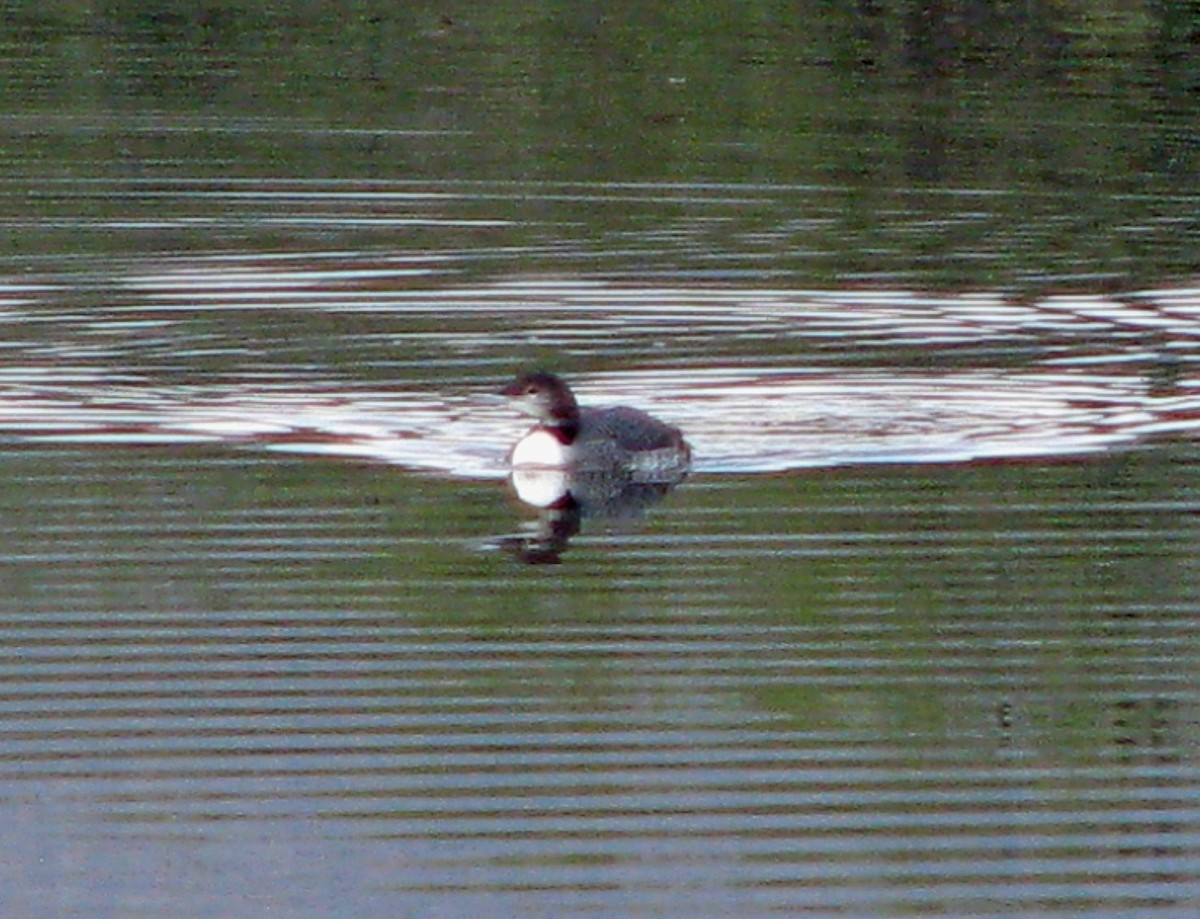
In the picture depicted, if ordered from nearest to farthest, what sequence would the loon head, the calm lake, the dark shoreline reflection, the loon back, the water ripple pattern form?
1. the calm lake
2. the dark shoreline reflection
3. the loon back
4. the loon head
5. the water ripple pattern

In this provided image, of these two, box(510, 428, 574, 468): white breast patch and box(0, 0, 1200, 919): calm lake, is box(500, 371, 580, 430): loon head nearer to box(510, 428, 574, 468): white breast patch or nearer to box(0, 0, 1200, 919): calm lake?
box(510, 428, 574, 468): white breast patch

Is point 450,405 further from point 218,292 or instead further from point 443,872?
point 443,872

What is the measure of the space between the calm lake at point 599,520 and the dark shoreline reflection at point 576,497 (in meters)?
0.10

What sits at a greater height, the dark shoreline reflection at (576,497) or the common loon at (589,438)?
the common loon at (589,438)

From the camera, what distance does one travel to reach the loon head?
14.1 meters

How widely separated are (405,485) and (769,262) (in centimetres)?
604

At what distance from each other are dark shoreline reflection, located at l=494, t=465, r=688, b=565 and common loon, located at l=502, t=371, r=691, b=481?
0.11 feet

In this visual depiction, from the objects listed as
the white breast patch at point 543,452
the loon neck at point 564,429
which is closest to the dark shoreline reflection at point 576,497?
the white breast patch at point 543,452

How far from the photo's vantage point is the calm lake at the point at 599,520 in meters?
9.26

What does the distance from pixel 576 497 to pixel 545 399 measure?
43cm

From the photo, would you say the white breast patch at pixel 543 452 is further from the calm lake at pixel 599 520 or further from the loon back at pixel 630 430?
the calm lake at pixel 599 520

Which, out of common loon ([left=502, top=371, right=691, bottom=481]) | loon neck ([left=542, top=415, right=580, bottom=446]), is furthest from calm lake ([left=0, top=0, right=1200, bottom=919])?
loon neck ([left=542, top=415, right=580, bottom=446])

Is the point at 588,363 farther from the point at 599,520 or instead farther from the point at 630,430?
Result: the point at 599,520

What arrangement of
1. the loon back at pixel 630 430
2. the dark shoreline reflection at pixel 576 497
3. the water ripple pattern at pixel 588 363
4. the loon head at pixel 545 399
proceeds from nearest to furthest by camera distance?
the dark shoreline reflection at pixel 576 497 → the loon back at pixel 630 430 → the loon head at pixel 545 399 → the water ripple pattern at pixel 588 363
